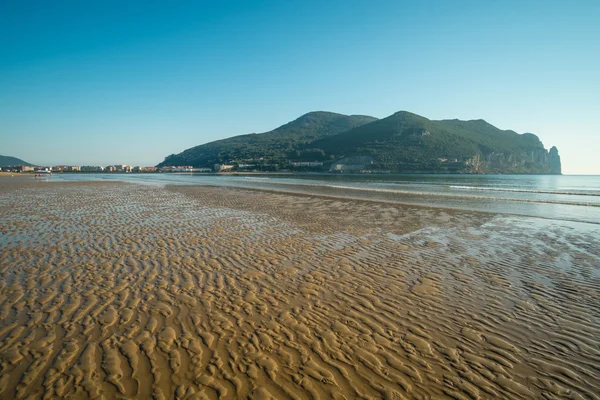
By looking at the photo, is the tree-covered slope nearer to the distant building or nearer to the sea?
the distant building

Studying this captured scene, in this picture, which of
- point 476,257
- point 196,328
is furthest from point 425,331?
point 476,257

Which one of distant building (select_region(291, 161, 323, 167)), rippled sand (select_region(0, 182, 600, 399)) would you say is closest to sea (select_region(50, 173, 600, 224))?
rippled sand (select_region(0, 182, 600, 399))

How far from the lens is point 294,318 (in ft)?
18.7

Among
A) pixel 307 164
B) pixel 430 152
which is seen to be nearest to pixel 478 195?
pixel 430 152

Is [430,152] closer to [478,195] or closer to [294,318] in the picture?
[478,195]

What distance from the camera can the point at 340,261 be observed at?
9.58m

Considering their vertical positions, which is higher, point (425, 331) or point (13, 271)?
point (13, 271)

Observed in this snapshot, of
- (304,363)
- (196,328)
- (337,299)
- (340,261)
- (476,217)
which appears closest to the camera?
(304,363)

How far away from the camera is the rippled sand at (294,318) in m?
3.96

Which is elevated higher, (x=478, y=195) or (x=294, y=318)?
(x=294, y=318)

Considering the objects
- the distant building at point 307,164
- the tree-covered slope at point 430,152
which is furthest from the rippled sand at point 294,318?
the distant building at point 307,164

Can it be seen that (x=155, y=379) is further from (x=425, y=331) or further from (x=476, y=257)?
(x=476, y=257)

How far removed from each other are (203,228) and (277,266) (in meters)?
6.77

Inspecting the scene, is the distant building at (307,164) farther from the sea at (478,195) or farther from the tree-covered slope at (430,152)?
the sea at (478,195)
